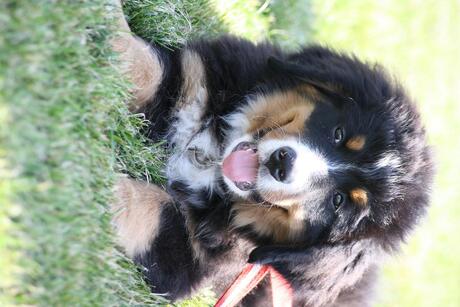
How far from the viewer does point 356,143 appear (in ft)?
11.2

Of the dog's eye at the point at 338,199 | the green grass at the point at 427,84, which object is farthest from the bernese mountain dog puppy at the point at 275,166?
the green grass at the point at 427,84

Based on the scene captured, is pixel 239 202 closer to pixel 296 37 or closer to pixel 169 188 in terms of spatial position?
pixel 169 188

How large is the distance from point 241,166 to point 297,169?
391 mm

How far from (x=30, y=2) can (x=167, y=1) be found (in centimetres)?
191

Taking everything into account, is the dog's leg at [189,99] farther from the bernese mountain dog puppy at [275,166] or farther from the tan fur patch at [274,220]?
the tan fur patch at [274,220]

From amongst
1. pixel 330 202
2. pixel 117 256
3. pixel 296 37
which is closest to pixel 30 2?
pixel 117 256

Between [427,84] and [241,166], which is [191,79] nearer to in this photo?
[241,166]

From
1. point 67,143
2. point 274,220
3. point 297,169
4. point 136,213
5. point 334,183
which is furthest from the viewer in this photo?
point 274,220

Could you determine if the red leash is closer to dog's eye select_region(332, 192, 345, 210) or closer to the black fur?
the black fur

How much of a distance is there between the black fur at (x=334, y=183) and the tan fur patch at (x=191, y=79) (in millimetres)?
37

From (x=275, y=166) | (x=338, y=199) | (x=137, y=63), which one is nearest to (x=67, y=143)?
(x=137, y=63)

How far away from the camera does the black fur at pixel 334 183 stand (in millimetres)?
3293

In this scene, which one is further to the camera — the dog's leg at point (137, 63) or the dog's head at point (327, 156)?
the dog's head at point (327, 156)

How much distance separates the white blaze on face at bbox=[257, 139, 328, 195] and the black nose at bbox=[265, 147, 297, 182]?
2cm
